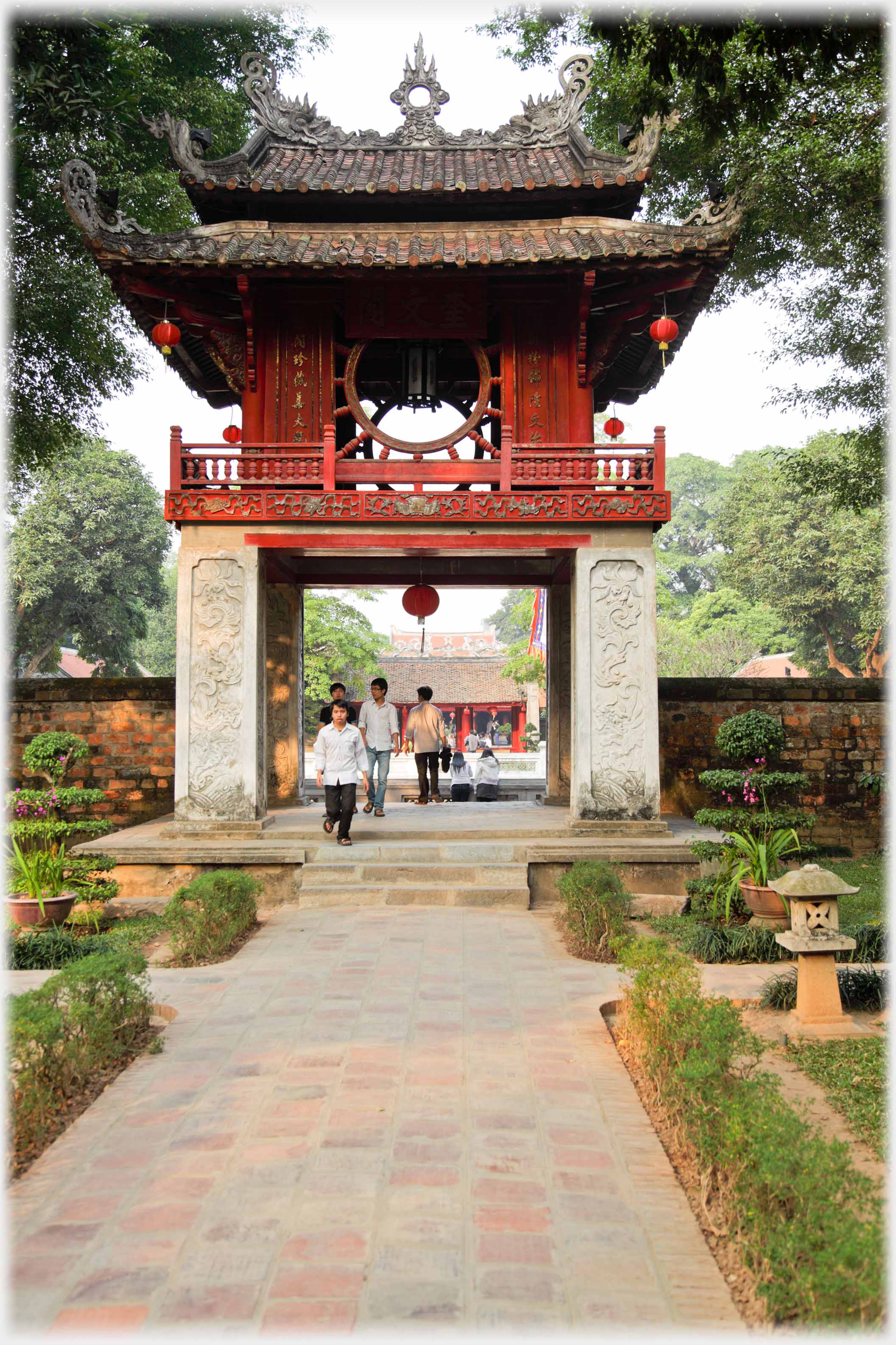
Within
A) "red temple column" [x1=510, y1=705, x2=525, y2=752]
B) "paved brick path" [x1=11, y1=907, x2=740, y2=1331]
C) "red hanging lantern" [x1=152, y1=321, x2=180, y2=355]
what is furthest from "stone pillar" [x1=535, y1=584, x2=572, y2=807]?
"red temple column" [x1=510, y1=705, x2=525, y2=752]

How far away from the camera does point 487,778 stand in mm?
16438

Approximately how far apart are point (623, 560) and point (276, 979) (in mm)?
5642

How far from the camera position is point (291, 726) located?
42.0 ft

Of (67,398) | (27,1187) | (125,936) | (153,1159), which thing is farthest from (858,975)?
(67,398)

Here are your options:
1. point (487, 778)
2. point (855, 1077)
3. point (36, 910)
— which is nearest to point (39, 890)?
point (36, 910)

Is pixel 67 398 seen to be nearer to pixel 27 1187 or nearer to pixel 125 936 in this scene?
pixel 125 936

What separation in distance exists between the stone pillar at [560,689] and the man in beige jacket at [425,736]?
1.49 metres

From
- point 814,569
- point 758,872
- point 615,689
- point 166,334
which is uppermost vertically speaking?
point 814,569

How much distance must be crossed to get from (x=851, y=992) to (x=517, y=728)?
32.8 m

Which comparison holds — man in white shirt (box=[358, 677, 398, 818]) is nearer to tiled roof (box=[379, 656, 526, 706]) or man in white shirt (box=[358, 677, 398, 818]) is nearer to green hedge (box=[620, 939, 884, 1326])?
green hedge (box=[620, 939, 884, 1326])

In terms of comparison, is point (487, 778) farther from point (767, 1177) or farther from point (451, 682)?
point (451, 682)

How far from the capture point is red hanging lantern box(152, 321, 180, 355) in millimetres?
10305

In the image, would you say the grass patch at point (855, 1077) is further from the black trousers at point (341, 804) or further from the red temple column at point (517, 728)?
the red temple column at point (517, 728)

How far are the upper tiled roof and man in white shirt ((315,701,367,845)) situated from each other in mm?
5673
